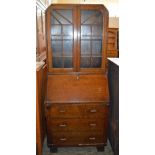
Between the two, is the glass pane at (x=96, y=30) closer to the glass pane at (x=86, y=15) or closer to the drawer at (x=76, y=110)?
the glass pane at (x=86, y=15)

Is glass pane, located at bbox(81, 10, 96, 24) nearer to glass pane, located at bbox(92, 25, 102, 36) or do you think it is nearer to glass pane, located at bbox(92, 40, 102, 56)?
glass pane, located at bbox(92, 25, 102, 36)

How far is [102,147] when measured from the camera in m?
2.44

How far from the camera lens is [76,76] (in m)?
2.44

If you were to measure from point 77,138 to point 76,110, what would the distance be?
0.32 metres

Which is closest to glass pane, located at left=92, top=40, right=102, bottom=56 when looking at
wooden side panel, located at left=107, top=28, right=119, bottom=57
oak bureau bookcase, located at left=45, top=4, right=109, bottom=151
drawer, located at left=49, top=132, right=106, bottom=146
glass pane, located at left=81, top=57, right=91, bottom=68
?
oak bureau bookcase, located at left=45, top=4, right=109, bottom=151

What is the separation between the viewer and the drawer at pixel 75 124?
234 cm

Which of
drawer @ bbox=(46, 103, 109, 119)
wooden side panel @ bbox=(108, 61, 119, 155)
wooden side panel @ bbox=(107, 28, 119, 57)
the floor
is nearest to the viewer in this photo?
wooden side panel @ bbox=(108, 61, 119, 155)

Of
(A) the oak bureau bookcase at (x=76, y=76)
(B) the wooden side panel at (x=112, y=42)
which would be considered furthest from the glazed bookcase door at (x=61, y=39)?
(B) the wooden side panel at (x=112, y=42)

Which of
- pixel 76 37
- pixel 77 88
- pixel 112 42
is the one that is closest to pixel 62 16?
pixel 76 37

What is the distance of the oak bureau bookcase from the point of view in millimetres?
2316

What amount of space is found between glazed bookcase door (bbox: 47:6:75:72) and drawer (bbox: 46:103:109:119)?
0.41 meters
